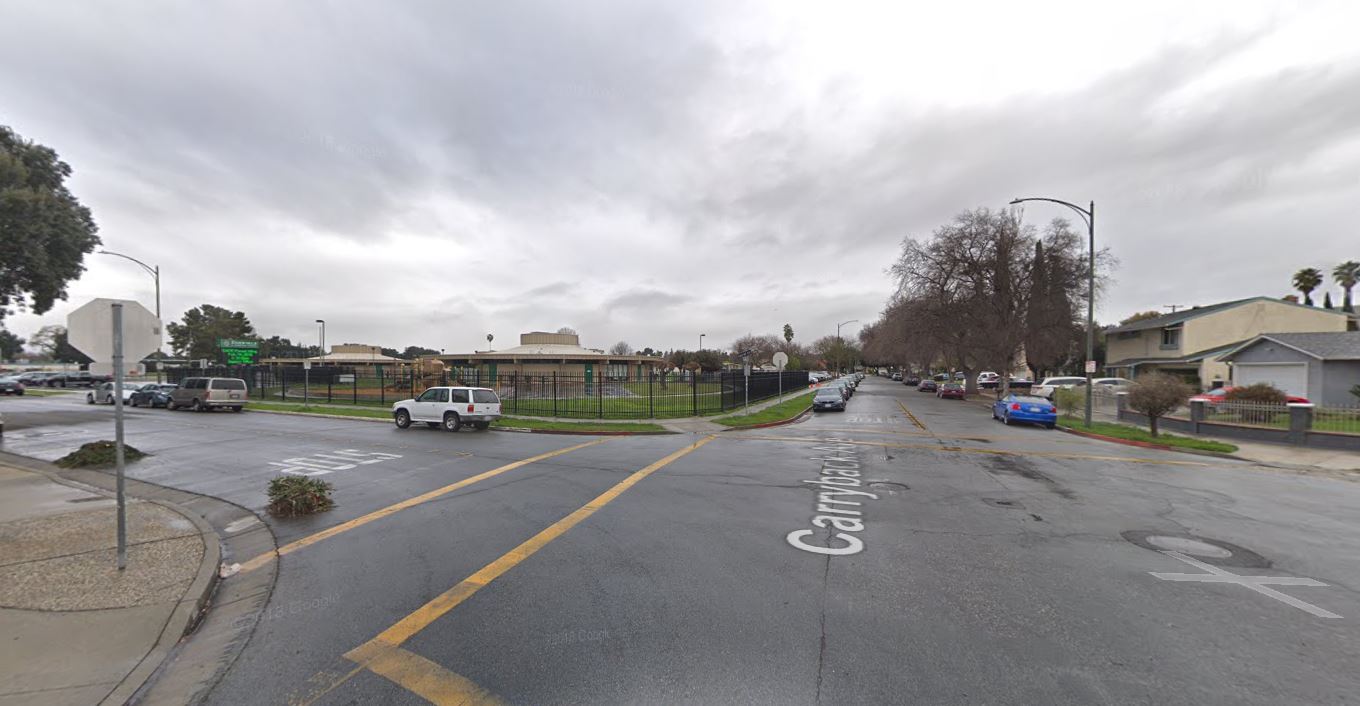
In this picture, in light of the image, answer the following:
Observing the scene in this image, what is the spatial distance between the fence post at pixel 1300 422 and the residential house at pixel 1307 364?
38.7 ft

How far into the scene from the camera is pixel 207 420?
21.4m

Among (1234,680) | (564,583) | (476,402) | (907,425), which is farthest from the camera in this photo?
(907,425)

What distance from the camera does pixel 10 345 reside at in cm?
11062

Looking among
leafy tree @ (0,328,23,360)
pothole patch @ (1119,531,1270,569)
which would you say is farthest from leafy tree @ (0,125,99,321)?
leafy tree @ (0,328,23,360)

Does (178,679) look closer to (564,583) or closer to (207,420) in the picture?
(564,583)

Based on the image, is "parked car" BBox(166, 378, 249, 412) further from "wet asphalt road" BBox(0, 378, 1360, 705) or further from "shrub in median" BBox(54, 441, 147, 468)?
"wet asphalt road" BBox(0, 378, 1360, 705)

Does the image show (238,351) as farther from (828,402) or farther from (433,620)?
(433,620)

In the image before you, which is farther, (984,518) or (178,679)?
(984,518)

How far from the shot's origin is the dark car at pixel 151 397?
2870cm

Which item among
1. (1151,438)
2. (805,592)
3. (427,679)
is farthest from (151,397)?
(1151,438)

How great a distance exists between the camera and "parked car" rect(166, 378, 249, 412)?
25.7 m

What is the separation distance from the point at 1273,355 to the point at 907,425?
20.6 metres

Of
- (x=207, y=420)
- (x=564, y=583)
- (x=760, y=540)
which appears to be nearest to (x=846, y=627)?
(x=760, y=540)

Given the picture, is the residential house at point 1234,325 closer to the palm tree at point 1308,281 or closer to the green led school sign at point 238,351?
the palm tree at point 1308,281
